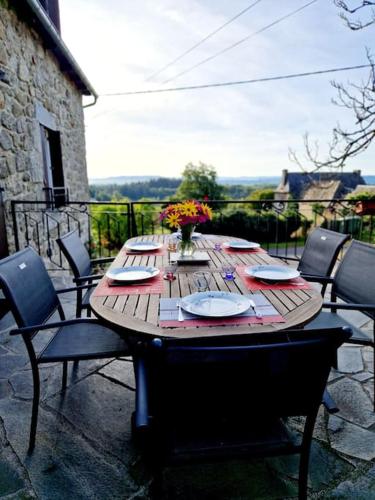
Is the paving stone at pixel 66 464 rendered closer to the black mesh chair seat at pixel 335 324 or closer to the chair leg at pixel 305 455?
the chair leg at pixel 305 455

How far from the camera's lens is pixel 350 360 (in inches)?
80.4

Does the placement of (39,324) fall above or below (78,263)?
below

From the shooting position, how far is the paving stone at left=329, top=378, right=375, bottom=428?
156cm

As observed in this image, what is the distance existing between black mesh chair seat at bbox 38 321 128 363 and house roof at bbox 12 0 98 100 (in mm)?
3088

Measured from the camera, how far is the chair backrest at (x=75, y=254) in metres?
2.00

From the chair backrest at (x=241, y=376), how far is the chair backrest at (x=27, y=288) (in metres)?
0.72

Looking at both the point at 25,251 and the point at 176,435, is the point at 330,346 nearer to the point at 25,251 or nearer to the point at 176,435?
the point at 176,435

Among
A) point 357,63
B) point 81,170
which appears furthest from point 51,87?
point 357,63

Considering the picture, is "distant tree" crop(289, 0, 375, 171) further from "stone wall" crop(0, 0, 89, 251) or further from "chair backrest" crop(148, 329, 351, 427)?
"chair backrest" crop(148, 329, 351, 427)

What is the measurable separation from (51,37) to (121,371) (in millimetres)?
3816

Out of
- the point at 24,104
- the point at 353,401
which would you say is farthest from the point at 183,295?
the point at 24,104

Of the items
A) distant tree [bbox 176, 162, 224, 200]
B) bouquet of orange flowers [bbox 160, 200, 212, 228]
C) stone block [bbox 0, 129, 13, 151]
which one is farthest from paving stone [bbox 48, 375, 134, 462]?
distant tree [bbox 176, 162, 224, 200]

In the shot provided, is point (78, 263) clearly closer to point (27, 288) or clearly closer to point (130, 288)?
point (27, 288)

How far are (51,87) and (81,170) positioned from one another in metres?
2.02
